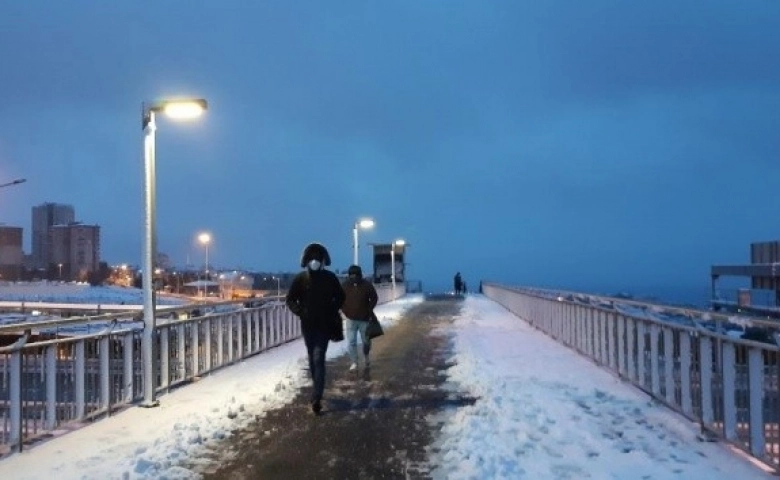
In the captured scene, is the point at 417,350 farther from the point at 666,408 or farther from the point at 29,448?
the point at 29,448

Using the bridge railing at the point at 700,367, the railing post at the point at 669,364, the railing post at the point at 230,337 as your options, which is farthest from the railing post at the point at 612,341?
the railing post at the point at 230,337

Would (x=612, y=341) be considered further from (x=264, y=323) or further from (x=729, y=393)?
(x=264, y=323)

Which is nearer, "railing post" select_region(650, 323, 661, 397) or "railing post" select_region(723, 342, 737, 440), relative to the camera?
"railing post" select_region(723, 342, 737, 440)

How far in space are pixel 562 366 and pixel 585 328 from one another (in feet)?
5.83

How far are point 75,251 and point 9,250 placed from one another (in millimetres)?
39342

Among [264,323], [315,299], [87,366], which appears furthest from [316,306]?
[264,323]

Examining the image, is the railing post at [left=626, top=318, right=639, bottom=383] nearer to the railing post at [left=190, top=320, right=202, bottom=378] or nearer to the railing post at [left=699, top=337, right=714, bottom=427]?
the railing post at [left=699, top=337, right=714, bottom=427]

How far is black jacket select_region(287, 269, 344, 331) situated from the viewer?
1024cm

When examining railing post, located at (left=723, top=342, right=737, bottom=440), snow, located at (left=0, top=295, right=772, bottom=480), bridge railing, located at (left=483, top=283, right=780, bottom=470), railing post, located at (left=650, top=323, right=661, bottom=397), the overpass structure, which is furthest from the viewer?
railing post, located at (left=650, top=323, right=661, bottom=397)

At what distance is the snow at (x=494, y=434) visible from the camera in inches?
280

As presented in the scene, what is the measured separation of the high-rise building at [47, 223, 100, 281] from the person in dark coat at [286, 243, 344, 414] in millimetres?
166497

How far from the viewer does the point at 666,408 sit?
994cm

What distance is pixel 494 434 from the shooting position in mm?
8492

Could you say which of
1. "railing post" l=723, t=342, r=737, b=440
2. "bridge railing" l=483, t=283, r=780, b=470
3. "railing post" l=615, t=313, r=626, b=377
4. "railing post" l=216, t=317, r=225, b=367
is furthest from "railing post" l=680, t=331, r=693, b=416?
"railing post" l=216, t=317, r=225, b=367
